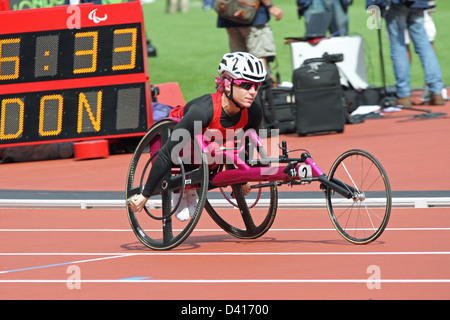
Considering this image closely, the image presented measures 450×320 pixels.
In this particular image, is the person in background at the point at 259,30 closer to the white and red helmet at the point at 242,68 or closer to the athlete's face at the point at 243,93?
the white and red helmet at the point at 242,68

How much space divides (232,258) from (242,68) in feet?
4.78

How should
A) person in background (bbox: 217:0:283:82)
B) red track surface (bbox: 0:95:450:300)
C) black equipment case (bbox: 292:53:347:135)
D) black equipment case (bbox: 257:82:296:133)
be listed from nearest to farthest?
red track surface (bbox: 0:95:450:300), black equipment case (bbox: 292:53:347:135), black equipment case (bbox: 257:82:296:133), person in background (bbox: 217:0:283:82)

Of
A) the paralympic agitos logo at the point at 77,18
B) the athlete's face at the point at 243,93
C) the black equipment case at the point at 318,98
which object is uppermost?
the paralympic agitos logo at the point at 77,18

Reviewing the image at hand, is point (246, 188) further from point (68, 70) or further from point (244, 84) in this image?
point (68, 70)

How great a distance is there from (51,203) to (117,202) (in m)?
0.77

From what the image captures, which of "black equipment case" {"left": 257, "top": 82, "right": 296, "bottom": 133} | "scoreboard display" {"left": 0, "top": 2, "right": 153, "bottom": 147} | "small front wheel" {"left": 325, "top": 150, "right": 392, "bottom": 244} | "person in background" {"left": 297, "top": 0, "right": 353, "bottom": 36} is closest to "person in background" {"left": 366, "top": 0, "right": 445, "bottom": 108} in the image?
"person in background" {"left": 297, "top": 0, "right": 353, "bottom": 36}

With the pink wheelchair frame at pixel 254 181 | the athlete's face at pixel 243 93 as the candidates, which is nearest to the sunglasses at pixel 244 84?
the athlete's face at pixel 243 93

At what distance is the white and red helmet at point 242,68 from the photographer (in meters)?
7.96

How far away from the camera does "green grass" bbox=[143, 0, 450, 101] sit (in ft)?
67.5

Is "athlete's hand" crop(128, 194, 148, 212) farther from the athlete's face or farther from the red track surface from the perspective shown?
the athlete's face

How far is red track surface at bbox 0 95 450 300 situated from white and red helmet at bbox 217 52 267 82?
1.35 metres

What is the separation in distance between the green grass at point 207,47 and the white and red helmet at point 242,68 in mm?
9748

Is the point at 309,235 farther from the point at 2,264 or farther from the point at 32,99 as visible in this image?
the point at 32,99
